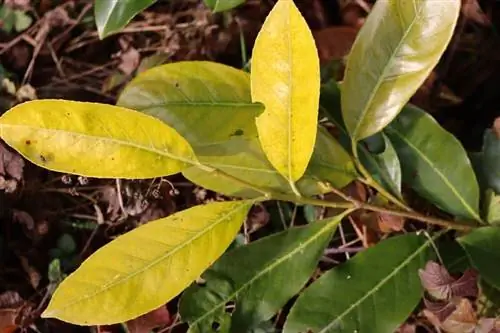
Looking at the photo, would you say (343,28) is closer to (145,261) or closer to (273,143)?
(273,143)

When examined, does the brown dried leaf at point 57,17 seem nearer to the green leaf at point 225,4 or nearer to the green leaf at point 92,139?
the green leaf at point 225,4

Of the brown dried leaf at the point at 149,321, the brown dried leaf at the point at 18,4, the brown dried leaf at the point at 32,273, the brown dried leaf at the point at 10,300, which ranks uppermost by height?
the brown dried leaf at the point at 18,4

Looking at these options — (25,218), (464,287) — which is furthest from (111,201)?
(464,287)

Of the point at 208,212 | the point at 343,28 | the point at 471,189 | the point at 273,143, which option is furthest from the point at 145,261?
the point at 343,28

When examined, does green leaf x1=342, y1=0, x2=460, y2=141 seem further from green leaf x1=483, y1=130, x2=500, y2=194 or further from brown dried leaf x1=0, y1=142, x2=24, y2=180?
brown dried leaf x1=0, y1=142, x2=24, y2=180

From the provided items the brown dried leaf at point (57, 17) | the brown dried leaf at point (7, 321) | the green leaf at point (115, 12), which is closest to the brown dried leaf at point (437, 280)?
the green leaf at point (115, 12)

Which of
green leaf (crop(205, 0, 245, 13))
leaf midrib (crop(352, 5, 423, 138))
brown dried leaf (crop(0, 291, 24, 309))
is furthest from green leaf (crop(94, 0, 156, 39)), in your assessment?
brown dried leaf (crop(0, 291, 24, 309))
